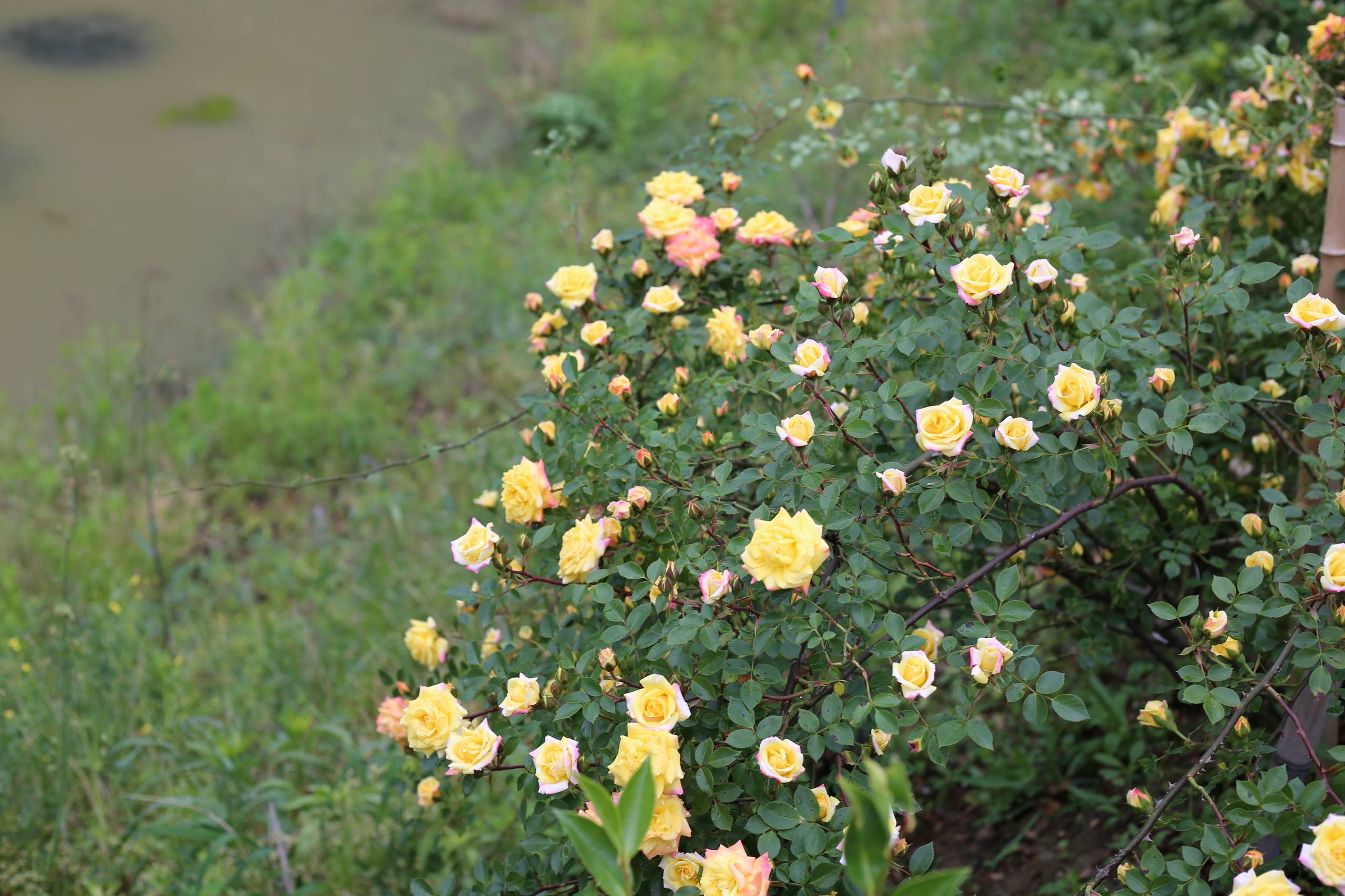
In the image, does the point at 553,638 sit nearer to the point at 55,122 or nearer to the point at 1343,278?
the point at 1343,278

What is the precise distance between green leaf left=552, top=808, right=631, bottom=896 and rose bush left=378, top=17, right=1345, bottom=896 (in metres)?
0.19

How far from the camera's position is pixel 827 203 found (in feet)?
12.9

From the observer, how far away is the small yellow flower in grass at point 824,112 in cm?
212

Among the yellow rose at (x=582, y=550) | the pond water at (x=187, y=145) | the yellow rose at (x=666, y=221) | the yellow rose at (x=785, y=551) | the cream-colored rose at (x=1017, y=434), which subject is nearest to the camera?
the yellow rose at (x=785, y=551)

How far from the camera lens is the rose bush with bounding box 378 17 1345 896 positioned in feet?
3.98

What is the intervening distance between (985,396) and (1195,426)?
0.25 meters

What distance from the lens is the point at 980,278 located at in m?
1.30

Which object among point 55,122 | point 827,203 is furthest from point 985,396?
point 55,122

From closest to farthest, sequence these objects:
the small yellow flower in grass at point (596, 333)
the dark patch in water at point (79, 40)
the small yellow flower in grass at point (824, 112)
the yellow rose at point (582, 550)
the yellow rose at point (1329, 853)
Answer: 1. the yellow rose at point (1329, 853)
2. the yellow rose at point (582, 550)
3. the small yellow flower in grass at point (596, 333)
4. the small yellow flower in grass at point (824, 112)
5. the dark patch in water at point (79, 40)

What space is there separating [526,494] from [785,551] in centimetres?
44

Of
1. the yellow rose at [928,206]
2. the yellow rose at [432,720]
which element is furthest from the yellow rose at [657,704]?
the yellow rose at [928,206]

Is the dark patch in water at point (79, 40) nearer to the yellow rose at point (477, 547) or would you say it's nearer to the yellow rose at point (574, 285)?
the yellow rose at point (574, 285)

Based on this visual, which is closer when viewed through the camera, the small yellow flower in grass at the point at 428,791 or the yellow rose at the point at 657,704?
the yellow rose at the point at 657,704

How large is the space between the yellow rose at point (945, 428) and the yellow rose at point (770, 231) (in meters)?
0.56
